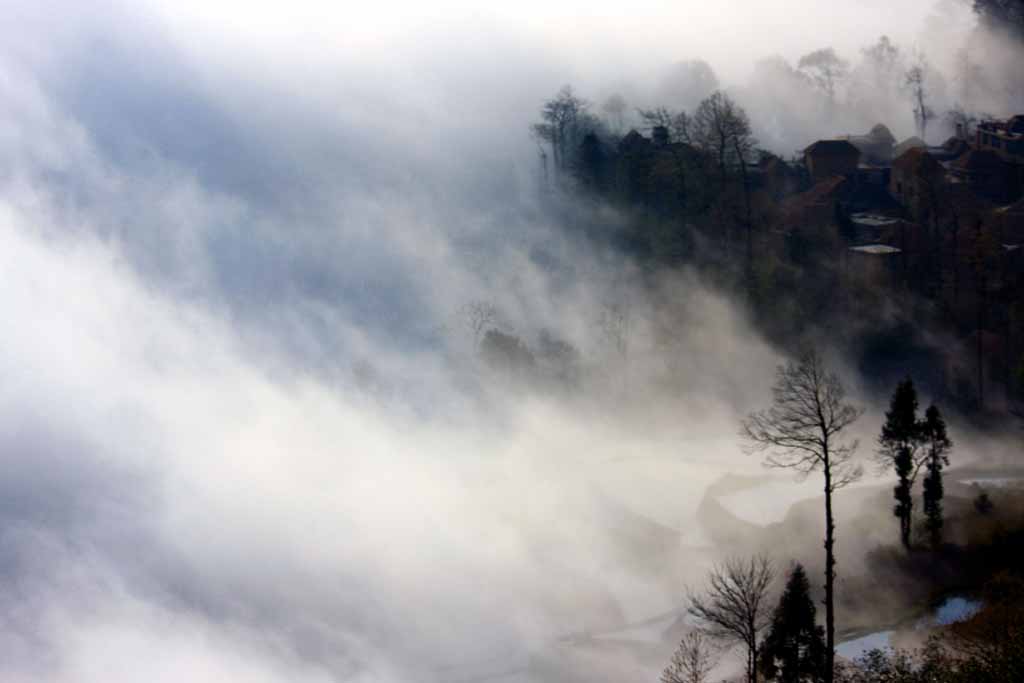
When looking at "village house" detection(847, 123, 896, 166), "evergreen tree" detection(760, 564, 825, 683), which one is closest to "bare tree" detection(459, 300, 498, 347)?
"village house" detection(847, 123, 896, 166)

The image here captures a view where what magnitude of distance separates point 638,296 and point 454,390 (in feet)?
34.9

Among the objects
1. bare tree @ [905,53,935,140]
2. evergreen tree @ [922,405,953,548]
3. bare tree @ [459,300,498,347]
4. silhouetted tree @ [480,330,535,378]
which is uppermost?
bare tree @ [905,53,935,140]

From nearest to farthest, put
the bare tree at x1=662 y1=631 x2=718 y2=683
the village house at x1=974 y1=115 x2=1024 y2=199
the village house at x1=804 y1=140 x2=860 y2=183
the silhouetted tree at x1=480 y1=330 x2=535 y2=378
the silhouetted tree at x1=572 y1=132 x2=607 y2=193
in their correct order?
the bare tree at x1=662 y1=631 x2=718 y2=683, the silhouetted tree at x1=480 y1=330 x2=535 y2=378, the village house at x1=974 y1=115 x2=1024 y2=199, the village house at x1=804 y1=140 x2=860 y2=183, the silhouetted tree at x1=572 y1=132 x2=607 y2=193

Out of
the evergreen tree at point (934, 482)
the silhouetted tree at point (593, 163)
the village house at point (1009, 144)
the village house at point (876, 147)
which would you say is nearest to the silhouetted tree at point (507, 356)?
the silhouetted tree at point (593, 163)

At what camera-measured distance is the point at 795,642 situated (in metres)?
20.4

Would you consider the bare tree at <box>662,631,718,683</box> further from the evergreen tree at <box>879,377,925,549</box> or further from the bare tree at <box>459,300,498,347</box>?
the bare tree at <box>459,300,498,347</box>

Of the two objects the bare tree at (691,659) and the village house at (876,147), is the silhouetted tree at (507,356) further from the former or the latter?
the village house at (876,147)

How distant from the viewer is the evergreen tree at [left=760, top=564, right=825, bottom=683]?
20.1m

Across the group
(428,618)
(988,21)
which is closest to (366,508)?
(428,618)

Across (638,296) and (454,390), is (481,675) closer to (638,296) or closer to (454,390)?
(454,390)

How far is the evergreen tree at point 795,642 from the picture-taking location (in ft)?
66.0

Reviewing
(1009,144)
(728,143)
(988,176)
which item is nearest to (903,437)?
(988,176)

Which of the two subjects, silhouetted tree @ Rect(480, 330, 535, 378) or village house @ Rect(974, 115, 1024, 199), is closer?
silhouetted tree @ Rect(480, 330, 535, 378)

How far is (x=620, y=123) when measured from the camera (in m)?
66.2
